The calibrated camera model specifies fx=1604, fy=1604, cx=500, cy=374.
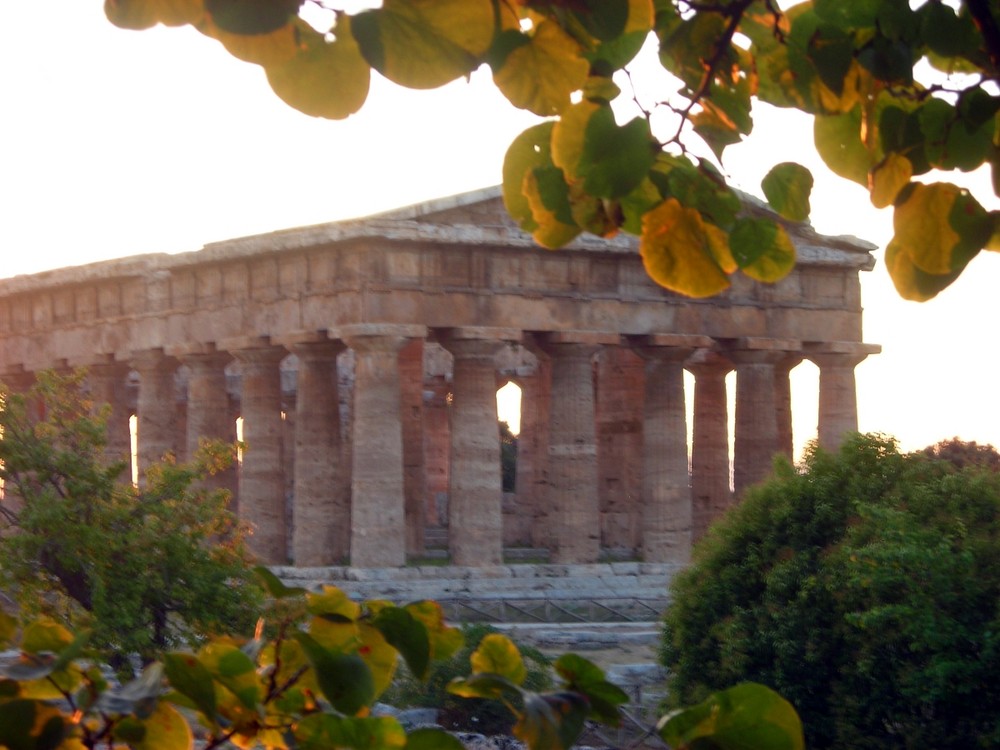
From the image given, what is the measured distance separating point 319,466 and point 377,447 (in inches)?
67.5

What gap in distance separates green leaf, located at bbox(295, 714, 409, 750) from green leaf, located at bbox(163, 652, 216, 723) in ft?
0.64

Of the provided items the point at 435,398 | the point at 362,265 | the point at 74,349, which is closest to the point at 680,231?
the point at 362,265

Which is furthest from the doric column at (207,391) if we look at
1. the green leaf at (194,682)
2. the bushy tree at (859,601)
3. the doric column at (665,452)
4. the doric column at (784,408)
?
the green leaf at (194,682)

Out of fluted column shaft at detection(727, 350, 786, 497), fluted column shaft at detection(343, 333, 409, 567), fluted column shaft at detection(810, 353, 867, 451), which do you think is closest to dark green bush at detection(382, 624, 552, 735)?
fluted column shaft at detection(343, 333, 409, 567)

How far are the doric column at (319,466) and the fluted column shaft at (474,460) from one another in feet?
7.12

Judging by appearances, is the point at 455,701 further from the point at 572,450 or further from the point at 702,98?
the point at 702,98

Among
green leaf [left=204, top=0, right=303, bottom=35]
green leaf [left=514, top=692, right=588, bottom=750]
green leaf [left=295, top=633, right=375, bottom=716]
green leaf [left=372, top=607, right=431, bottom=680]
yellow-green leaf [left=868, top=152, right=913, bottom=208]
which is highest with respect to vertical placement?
green leaf [left=204, top=0, right=303, bottom=35]

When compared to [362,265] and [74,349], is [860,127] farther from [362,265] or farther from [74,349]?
[74,349]

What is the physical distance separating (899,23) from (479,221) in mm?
25977

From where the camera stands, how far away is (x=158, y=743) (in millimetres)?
3117

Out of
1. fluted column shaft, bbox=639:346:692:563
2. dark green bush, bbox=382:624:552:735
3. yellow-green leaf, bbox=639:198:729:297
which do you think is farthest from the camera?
fluted column shaft, bbox=639:346:692:563

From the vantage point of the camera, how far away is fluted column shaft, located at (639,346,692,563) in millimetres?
30953

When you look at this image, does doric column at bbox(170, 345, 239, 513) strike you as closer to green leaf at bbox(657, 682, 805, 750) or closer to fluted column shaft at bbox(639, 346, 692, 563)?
fluted column shaft at bbox(639, 346, 692, 563)

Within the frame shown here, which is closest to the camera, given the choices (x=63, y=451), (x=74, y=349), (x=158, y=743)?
(x=158, y=743)
